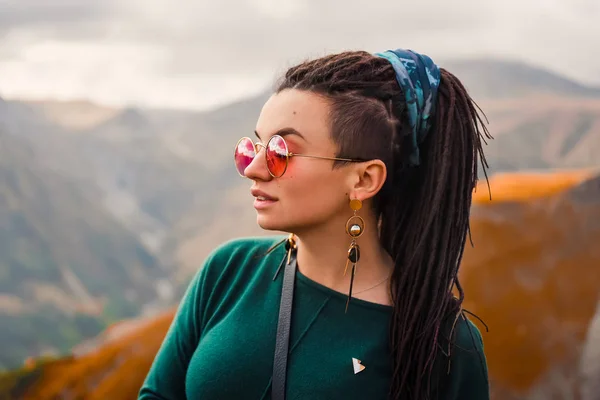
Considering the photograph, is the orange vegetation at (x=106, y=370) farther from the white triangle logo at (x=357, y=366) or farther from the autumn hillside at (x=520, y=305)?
the white triangle logo at (x=357, y=366)

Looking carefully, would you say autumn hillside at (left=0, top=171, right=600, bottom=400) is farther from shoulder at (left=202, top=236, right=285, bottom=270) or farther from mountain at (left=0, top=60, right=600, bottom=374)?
mountain at (left=0, top=60, right=600, bottom=374)

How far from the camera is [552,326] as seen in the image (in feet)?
30.7

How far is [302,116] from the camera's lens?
233 cm

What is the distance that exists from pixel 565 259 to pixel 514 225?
92cm

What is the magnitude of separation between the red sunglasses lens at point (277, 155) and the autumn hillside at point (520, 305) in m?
7.39

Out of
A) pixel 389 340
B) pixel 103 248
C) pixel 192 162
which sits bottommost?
pixel 103 248

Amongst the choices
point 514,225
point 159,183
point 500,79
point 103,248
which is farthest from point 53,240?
point 514,225

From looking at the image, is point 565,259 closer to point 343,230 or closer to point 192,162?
point 343,230

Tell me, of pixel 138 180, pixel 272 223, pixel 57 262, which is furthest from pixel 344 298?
pixel 138 180

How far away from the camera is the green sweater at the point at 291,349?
236 cm

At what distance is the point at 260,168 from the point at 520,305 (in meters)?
8.07

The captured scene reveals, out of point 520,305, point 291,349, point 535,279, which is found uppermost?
point 291,349

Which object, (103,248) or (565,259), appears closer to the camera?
(565,259)

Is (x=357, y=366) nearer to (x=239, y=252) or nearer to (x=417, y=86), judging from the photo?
(x=239, y=252)
